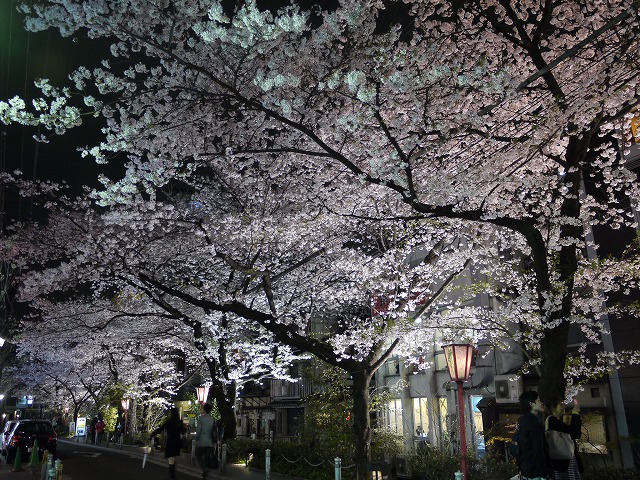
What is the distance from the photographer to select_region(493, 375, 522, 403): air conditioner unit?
17.8m

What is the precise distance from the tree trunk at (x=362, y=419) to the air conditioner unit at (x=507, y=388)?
638 cm

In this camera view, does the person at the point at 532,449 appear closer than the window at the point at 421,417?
Yes

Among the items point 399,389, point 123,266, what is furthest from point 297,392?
point 123,266

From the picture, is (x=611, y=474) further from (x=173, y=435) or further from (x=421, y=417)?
(x=421, y=417)

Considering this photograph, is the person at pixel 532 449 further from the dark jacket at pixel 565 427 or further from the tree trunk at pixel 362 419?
the tree trunk at pixel 362 419

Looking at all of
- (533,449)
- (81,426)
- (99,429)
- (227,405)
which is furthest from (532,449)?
(81,426)

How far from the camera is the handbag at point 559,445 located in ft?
23.0

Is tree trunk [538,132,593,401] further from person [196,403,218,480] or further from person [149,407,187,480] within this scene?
person [149,407,187,480]

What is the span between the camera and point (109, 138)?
884 cm

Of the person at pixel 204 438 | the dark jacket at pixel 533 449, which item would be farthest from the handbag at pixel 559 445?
the person at pixel 204 438

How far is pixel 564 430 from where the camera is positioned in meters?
6.93

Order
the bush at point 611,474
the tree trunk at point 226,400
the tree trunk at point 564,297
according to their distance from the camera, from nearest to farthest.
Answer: the tree trunk at point 564,297 < the bush at point 611,474 < the tree trunk at point 226,400

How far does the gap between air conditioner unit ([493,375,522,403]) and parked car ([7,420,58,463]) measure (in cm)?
1714

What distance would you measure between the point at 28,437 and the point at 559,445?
1965cm
